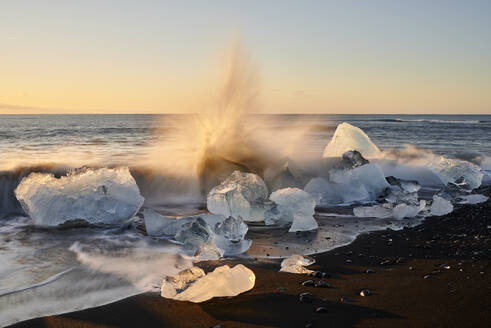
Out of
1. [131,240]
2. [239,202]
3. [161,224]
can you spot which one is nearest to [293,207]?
[239,202]

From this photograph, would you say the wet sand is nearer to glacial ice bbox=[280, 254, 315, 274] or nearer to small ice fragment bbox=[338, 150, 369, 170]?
glacial ice bbox=[280, 254, 315, 274]

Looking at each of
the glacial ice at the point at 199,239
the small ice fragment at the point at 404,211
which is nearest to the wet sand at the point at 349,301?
the glacial ice at the point at 199,239

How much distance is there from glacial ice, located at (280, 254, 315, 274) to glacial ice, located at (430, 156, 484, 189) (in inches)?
280

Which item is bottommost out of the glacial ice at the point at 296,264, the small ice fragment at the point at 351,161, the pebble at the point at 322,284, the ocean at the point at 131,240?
the ocean at the point at 131,240

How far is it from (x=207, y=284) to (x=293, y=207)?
10.7 feet

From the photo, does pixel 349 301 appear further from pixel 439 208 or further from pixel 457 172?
pixel 457 172

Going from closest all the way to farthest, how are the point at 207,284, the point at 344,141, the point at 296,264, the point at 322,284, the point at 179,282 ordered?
the point at 207,284, the point at 179,282, the point at 322,284, the point at 296,264, the point at 344,141

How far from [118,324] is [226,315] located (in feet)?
2.47

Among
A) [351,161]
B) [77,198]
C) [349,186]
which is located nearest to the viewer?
[77,198]

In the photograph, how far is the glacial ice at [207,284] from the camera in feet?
10.4

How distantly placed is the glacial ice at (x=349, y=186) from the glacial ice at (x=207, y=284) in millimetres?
4637

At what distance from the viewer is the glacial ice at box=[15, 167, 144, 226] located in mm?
6312

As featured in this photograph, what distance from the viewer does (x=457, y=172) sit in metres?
10.3

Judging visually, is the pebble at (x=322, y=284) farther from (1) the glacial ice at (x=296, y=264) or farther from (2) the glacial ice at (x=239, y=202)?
(2) the glacial ice at (x=239, y=202)
